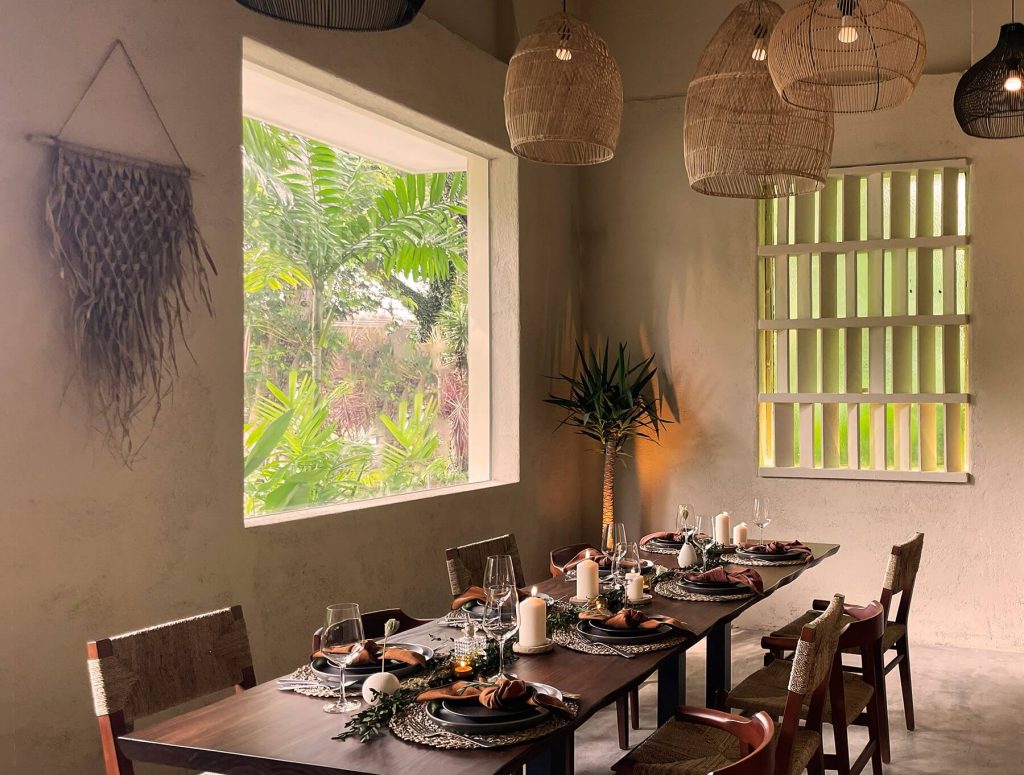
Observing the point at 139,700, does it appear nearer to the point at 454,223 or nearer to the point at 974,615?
the point at 974,615

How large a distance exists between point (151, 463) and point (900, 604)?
9.71 ft

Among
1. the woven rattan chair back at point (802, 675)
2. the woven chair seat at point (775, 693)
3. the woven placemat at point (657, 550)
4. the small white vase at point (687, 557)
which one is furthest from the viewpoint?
the woven placemat at point (657, 550)

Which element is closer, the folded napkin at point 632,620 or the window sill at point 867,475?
the folded napkin at point 632,620

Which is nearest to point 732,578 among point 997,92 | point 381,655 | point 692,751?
point 692,751

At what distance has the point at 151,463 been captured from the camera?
3486 mm

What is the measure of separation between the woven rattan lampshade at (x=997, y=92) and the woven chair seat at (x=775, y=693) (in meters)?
2.45

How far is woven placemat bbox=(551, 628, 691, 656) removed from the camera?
2.71 metres

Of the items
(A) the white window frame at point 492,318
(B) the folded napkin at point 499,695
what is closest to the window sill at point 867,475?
(A) the white window frame at point 492,318

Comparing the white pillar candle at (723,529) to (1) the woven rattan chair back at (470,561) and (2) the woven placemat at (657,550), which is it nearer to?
(2) the woven placemat at (657,550)

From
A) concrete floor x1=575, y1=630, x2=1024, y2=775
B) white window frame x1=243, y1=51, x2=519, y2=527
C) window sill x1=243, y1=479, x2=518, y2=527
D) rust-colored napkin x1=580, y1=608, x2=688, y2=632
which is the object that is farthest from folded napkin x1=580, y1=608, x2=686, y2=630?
white window frame x1=243, y1=51, x2=519, y2=527

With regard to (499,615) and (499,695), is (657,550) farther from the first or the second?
(499,695)

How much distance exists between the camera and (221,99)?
378 centimetres

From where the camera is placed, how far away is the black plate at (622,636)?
278cm

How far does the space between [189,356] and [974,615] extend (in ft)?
15.1
